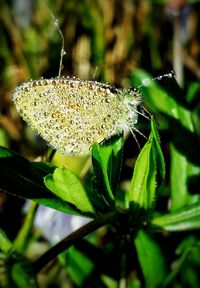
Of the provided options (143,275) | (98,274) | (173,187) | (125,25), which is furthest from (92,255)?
(125,25)

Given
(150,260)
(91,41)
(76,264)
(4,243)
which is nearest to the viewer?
(4,243)

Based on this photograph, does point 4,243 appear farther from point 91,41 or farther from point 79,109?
point 91,41

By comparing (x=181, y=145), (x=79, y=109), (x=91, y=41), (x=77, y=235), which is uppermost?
(x=91, y=41)

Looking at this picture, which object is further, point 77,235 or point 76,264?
point 76,264

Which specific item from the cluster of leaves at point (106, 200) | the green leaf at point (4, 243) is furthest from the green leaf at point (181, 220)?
the green leaf at point (4, 243)

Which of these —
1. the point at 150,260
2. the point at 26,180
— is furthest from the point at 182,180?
the point at 26,180

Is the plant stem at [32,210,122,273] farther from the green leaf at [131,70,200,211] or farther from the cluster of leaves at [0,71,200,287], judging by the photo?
the green leaf at [131,70,200,211]

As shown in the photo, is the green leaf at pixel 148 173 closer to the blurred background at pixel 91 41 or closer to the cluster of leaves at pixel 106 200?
the cluster of leaves at pixel 106 200
